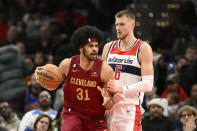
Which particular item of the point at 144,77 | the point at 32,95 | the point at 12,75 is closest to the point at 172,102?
the point at 32,95

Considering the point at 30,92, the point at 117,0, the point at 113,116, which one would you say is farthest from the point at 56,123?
the point at 117,0

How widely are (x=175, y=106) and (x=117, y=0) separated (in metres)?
5.82

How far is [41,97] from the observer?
1063 centimetres

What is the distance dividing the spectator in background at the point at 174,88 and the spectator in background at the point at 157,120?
1.26 m

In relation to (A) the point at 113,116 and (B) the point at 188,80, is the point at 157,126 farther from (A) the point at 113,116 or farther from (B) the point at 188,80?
(A) the point at 113,116

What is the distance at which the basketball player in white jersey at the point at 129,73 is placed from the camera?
6902 millimetres

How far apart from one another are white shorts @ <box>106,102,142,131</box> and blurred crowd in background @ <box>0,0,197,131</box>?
9.26ft

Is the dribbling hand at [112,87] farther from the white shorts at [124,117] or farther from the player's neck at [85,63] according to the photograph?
the white shorts at [124,117]

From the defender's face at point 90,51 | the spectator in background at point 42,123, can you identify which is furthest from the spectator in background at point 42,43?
the defender's face at point 90,51

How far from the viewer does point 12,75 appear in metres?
11.8

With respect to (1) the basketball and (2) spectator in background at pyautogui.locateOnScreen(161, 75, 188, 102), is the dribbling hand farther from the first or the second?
(2) spectator in background at pyautogui.locateOnScreen(161, 75, 188, 102)

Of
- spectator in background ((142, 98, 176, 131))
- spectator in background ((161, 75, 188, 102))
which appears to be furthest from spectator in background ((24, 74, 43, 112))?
spectator in background ((161, 75, 188, 102))

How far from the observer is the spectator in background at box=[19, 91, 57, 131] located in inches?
396

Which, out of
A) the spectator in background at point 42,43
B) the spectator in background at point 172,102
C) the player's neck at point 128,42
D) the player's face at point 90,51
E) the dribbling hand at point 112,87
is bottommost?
the spectator in background at point 172,102
